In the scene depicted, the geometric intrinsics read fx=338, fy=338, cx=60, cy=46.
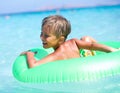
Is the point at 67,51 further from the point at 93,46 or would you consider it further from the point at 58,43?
the point at 93,46

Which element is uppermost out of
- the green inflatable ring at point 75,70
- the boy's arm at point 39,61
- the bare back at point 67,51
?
the bare back at point 67,51

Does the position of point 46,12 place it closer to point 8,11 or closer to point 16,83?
point 8,11

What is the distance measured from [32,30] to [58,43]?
4.20 meters

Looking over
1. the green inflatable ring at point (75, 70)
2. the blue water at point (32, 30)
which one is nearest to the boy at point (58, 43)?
the green inflatable ring at point (75, 70)


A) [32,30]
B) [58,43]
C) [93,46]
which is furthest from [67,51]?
[32,30]

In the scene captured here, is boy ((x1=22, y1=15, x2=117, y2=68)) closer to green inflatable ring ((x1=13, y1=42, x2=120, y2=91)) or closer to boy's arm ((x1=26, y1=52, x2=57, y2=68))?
boy's arm ((x1=26, y1=52, x2=57, y2=68))

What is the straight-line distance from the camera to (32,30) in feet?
24.1

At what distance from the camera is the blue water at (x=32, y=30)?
431 centimetres

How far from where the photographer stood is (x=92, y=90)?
3.27 m

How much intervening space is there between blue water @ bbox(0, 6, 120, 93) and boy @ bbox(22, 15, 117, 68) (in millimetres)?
337

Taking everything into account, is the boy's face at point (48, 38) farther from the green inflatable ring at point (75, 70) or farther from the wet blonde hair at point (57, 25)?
the green inflatable ring at point (75, 70)

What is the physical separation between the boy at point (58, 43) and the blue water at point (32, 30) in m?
0.34

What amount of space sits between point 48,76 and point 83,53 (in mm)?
870

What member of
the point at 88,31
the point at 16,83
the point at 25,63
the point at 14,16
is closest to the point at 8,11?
the point at 14,16
